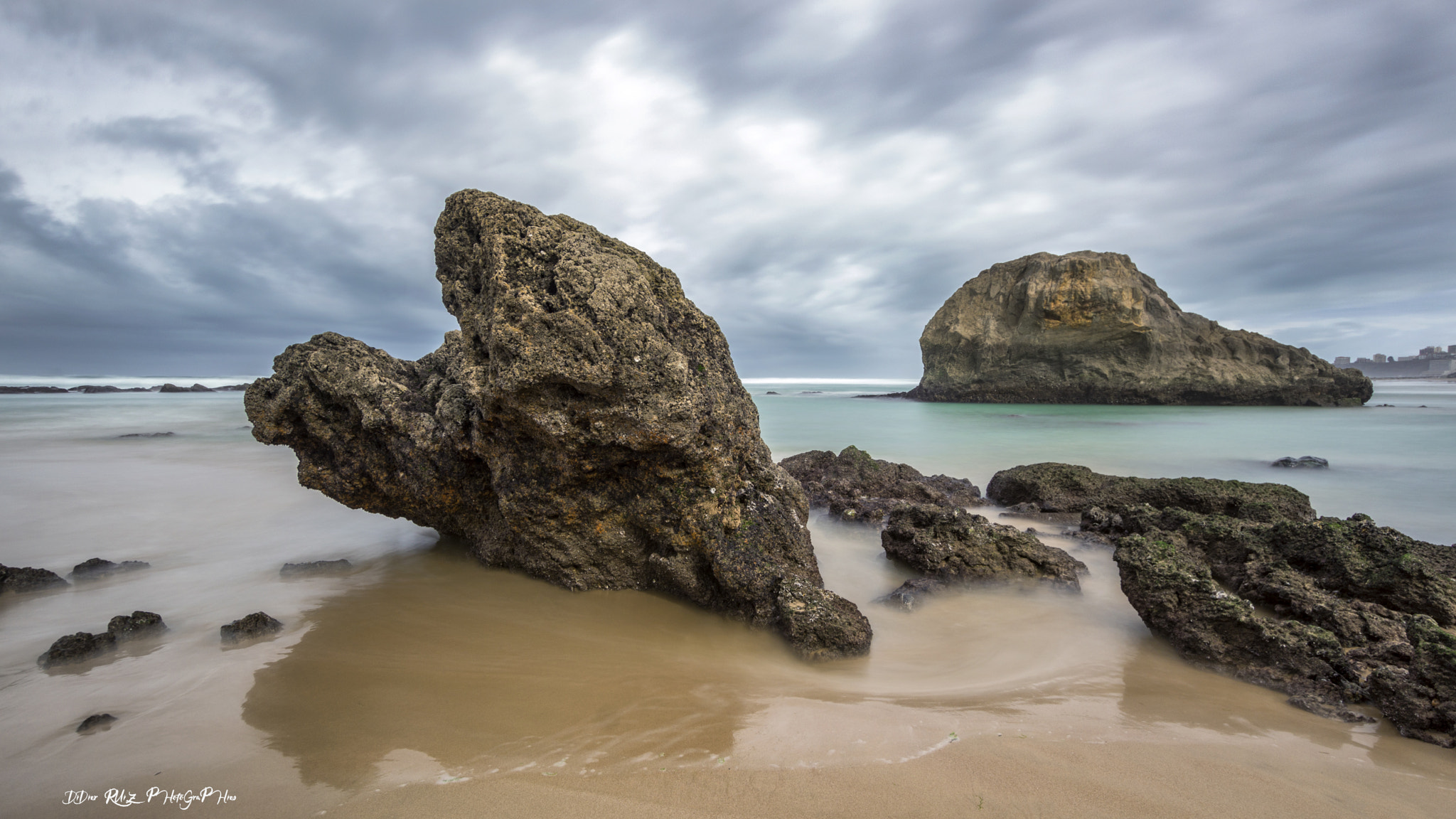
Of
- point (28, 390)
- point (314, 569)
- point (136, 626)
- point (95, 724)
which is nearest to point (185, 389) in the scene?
point (28, 390)

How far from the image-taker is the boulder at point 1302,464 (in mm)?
12070

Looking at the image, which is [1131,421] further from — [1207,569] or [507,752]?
[507,752]

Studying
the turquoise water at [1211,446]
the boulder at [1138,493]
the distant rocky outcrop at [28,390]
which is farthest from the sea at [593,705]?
the distant rocky outcrop at [28,390]

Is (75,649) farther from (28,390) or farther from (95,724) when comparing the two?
(28,390)

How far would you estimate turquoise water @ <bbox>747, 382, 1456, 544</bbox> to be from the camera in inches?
380

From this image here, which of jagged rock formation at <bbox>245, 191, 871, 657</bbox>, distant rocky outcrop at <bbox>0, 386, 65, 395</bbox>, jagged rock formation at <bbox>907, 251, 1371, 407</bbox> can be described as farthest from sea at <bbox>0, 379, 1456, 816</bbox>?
distant rocky outcrop at <bbox>0, 386, 65, 395</bbox>

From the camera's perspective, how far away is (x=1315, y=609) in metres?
3.78

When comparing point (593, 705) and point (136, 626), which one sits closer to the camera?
point (593, 705)

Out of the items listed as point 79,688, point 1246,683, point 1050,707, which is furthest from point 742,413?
point 79,688

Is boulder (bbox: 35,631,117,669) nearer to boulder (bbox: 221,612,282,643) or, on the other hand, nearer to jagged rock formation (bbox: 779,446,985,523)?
boulder (bbox: 221,612,282,643)

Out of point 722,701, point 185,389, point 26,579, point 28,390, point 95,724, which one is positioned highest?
point 185,389

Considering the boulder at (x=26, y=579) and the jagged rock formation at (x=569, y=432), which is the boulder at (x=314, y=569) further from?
the boulder at (x=26, y=579)

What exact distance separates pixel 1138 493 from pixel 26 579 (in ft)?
36.7

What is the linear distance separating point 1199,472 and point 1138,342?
33.1 m
